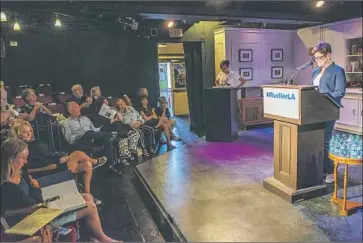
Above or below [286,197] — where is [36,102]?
above

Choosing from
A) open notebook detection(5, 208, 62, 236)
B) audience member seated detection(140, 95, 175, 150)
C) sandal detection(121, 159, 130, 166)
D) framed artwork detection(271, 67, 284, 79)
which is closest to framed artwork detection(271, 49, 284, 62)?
framed artwork detection(271, 67, 284, 79)

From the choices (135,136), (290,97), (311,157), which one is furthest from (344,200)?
(135,136)

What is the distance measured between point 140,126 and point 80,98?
1.57 metres

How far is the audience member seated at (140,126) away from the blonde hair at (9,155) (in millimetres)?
1647

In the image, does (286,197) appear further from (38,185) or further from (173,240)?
(38,185)

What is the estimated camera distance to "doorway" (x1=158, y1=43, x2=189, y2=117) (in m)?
3.47

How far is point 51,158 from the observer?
5.57 ft

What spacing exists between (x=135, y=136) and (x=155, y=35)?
1089mm

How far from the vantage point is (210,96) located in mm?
3785

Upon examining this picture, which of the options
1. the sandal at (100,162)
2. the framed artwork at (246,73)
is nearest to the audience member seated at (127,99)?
the sandal at (100,162)

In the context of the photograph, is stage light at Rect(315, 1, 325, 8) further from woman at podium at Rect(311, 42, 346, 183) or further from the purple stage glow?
the purple stage glow

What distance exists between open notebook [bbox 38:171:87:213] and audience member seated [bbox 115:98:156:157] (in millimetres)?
1370

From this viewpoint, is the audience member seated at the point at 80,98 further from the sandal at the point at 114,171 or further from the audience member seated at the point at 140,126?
the audience member seated at the point at 140,126

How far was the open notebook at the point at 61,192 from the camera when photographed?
5.19ft
